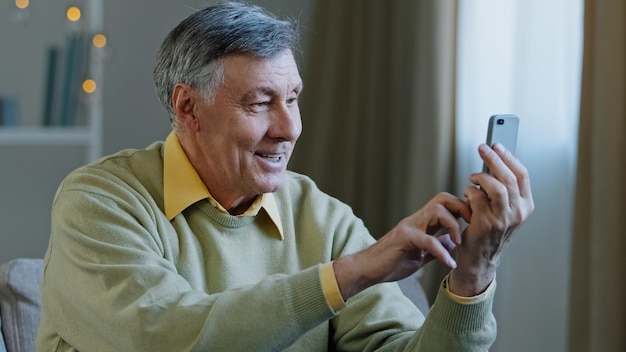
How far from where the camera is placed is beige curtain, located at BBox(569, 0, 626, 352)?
8.58 feet

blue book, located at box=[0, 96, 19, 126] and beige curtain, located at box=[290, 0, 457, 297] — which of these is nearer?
beige curtain, located at box=[290, 0, 457, 297]

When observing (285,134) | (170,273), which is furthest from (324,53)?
(170,273)

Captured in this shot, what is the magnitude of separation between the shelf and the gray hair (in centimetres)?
199

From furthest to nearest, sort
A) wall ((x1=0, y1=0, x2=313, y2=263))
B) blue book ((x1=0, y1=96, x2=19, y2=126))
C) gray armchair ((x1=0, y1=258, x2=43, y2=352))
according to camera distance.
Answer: wall ((x1=0, y1=0, x2=313, y2=263)) < blue book ((x1=0, y1=96, x2=19, y2=126)) < gray armchair ((x1=0, y1=258, x2=43, y2=352))

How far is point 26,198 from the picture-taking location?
13.6ft

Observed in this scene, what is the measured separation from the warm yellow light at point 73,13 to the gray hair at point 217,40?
2.05 meters

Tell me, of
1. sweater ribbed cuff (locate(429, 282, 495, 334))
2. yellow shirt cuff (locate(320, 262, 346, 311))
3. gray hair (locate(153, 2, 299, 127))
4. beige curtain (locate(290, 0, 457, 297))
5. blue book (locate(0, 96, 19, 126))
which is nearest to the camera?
yellow shirt cuff (locate(320, 262, 346, 311))

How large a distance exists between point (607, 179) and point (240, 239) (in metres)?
1.16

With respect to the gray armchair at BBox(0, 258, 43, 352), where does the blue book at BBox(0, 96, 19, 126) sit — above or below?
above

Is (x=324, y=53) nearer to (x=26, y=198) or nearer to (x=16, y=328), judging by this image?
(x=26, y=198)

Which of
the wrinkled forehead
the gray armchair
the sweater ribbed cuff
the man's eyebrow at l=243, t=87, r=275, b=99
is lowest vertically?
the gray armchair

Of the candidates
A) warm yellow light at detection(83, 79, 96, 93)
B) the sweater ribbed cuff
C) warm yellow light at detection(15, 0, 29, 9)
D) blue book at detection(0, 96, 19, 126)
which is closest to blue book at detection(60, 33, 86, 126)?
warm yellow light at detection(83, 79, 96, 93)

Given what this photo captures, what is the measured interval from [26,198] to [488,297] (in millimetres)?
2910

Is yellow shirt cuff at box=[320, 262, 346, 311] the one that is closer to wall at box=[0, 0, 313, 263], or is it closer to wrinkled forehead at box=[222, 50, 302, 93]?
wrinkled forehead at box=[222, 50, 302, 93]
